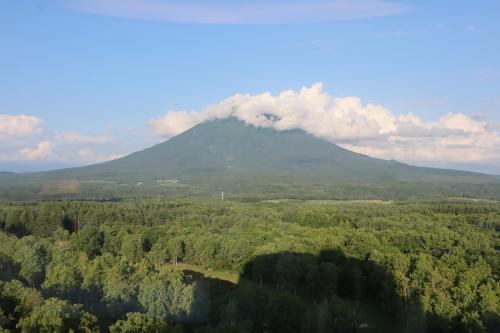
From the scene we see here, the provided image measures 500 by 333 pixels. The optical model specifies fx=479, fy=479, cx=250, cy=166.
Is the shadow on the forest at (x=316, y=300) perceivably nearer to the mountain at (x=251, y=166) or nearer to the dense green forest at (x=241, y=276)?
the dense green forest at (x=241, y=276)

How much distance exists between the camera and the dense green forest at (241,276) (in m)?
19.0

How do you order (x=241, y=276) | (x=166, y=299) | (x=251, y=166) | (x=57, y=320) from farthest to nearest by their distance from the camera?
(x=251, y=166) → (x=241, y=276) → (x=166, y=299) → (x=57, y=320)

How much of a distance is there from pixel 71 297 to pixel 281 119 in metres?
172

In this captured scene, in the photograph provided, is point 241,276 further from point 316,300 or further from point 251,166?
point 251,166

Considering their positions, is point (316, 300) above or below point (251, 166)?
below

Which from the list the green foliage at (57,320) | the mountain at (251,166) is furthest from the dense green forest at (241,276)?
the mountain at (251,166)

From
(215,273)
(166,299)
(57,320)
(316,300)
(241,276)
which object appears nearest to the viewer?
(57,320)

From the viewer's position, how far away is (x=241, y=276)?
3341cm

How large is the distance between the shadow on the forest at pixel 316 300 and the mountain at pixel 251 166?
72.5 metres

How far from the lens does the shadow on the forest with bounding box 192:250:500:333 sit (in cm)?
1931

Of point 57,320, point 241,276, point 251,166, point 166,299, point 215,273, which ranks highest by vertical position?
point 251,166

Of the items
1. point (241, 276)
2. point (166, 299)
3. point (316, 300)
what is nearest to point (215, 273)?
point (241, 276)

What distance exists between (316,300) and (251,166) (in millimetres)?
132113

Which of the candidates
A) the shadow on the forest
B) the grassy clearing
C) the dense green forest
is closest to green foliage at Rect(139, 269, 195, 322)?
the dense green forest
